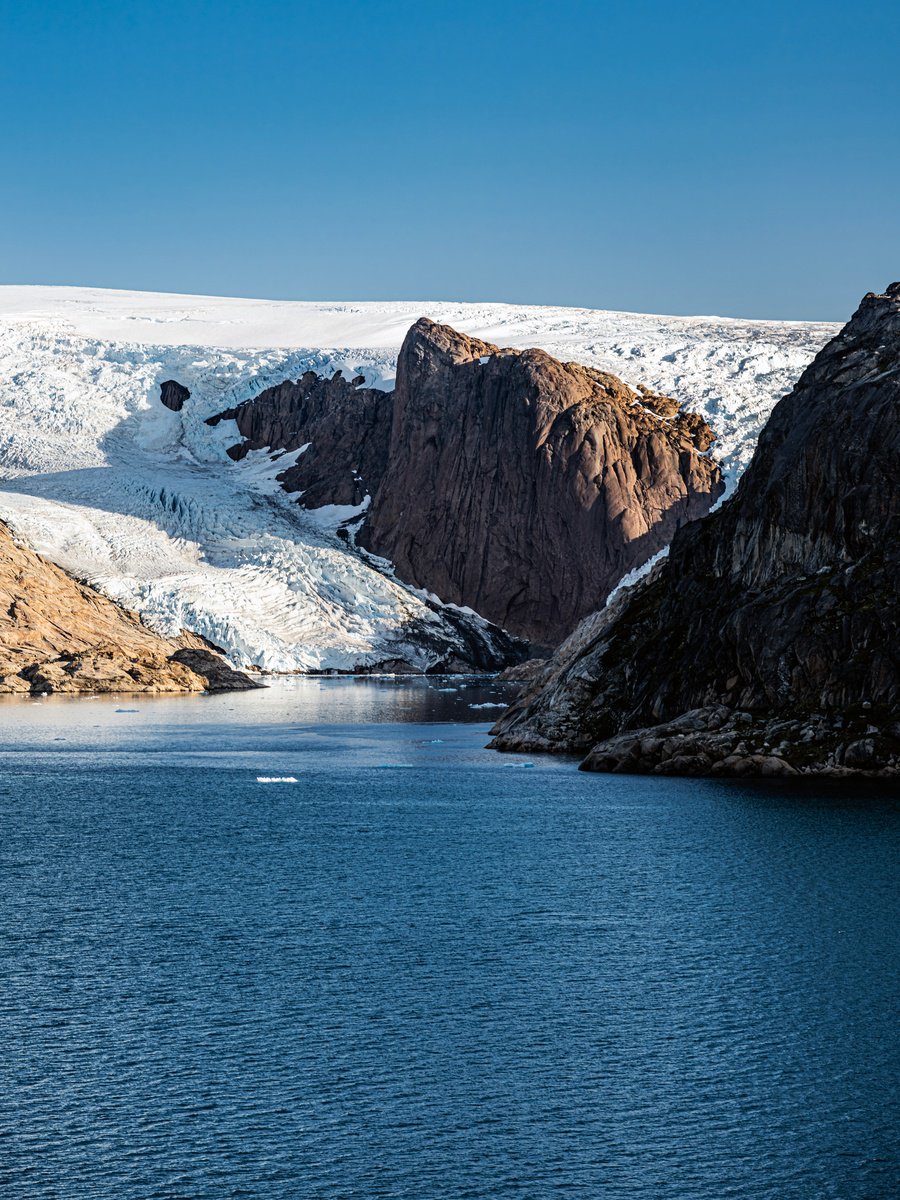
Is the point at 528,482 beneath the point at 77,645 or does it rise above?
above

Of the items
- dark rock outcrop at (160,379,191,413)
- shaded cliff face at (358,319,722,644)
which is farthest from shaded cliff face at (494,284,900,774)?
dark rock outcrop at (160,379,191,413)

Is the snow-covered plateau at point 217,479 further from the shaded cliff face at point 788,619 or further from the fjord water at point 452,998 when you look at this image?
the fjord water at point 452,998

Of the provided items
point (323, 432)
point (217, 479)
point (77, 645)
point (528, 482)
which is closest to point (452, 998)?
point (77, 645)

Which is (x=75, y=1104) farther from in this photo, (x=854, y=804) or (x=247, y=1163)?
(x=854, y=804)

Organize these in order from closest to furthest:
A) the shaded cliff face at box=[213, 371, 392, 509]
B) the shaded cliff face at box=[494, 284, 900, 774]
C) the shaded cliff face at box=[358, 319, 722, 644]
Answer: the shaded cliff face at box=[494, 284, 900, 774], the shaded cliff face at box=[358, 319, 722, 644], the shaded cliff face at box=[213, 371, 392, 509]

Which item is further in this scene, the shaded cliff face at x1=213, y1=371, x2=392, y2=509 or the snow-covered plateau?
the shaded cliff face at x1=213, y1=371, x2=392, y2=509

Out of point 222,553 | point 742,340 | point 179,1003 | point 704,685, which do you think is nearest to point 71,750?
point 704,685

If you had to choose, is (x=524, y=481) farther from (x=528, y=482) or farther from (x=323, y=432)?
(x=323, y=432)

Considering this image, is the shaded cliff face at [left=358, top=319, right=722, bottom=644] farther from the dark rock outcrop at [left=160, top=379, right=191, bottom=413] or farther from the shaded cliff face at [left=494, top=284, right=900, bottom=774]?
the shaded cliff face at [left=494, top=284, right=900, bottom=774]
